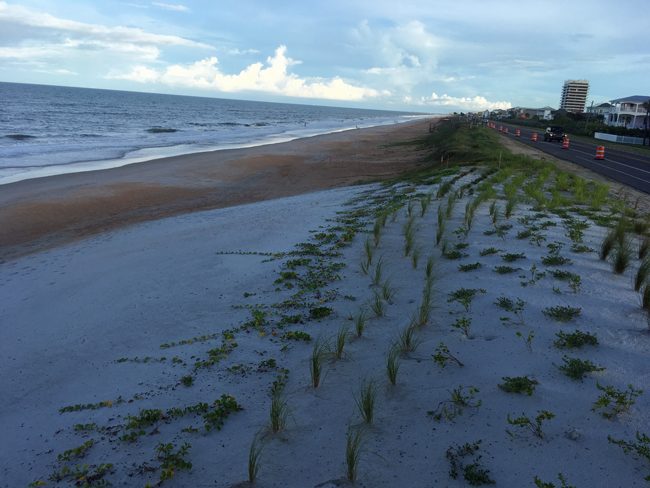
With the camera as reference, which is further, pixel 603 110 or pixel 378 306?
pixel 603 110

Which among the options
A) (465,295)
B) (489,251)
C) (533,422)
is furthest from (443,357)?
(489,251)

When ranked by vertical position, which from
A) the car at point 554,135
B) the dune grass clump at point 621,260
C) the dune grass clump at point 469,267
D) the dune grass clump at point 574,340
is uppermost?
the car at point 554,135

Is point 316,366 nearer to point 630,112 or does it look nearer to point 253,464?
point 253,464

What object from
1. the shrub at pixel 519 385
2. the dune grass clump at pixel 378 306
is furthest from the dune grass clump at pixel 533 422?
the dune grass clump at pixel 378 306

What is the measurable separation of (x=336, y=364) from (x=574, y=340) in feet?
6.90

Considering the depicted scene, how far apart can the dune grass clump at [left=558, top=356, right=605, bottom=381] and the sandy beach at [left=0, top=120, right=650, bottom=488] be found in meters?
0.05

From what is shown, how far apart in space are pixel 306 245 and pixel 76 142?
30.9 metres

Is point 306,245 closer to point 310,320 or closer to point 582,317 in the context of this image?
point 310,320

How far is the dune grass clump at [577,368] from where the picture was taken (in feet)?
12.1

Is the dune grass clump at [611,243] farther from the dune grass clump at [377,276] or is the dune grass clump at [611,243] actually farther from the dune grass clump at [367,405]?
the dune grass clump at [367,405]

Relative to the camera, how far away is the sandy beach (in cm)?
313

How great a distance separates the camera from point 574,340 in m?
4.14

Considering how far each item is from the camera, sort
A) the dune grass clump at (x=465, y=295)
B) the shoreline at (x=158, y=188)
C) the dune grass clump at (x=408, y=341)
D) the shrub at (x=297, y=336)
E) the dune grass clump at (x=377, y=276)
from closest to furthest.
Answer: the dune grass clump at (x=408, y=341) < the shrub at (x=297, y=336) < the dune grass clump at (x=465, y=295) < the dune grass clump at (x=377, y=276) < the shoreline at (x=158, y=188)

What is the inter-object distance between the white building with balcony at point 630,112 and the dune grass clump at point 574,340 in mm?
89236
